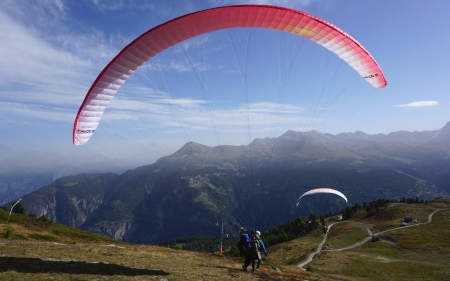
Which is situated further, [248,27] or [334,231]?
[334,231]

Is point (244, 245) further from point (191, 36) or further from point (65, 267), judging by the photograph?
point (191, 36)

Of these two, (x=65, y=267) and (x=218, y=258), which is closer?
(x=65, y=267)

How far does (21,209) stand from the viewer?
5231 centimetres

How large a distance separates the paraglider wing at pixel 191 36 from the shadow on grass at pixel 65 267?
329 inches

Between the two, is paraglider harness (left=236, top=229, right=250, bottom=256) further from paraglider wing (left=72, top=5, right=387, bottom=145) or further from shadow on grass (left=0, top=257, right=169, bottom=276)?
paraglider wing (left=72, top=5, right=387, bottom=145)

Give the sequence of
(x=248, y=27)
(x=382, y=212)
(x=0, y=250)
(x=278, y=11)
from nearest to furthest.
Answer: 1. (x=0, y=250)
2. (x=278, y=11)
3. (x=248, y=27)
4. (x=382, y=212)

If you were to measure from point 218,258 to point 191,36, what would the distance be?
792 inches

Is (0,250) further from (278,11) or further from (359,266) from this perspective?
(359,266)

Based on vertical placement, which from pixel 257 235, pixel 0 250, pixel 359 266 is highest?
pixel 257 235

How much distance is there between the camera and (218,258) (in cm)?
2556

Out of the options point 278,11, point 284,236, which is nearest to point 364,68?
point 278,11

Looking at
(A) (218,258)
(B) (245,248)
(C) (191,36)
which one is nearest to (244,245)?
(B) (245,248)

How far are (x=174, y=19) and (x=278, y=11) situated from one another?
21.2 feet

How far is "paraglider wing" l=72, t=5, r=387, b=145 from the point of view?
1622 cm
